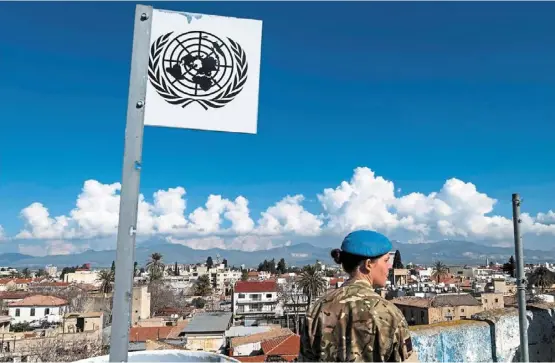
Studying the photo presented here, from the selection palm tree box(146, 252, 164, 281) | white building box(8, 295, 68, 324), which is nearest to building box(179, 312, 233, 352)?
white building box(8, 295, 68, 324)

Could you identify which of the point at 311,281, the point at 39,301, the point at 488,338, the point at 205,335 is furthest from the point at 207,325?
the point at 488,338

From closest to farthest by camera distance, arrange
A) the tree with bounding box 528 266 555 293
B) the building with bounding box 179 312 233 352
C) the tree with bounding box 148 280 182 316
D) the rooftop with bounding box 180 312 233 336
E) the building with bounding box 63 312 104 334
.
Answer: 1. the building with bounding box 179 312 233 352
2. the rooftop with bounding box 180 312 233 336
3. the building with bounding box 63 312 104 334
4. the tree with bounding box 148 280 182 316
5. the tree with bounding box 528 266 555 293

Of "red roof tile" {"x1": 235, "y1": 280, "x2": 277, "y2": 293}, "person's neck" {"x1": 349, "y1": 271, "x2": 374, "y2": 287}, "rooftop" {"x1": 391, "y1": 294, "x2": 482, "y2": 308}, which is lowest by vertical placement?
"red roof tile" {"x1": 235, "y1": 280, "x2": 277, "y2": 293}

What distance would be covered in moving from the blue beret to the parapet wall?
2.80m

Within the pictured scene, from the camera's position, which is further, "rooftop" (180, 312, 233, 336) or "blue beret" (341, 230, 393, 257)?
"rooftop" (180, 312, 233, 336)

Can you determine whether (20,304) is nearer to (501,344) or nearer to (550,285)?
(501,344)

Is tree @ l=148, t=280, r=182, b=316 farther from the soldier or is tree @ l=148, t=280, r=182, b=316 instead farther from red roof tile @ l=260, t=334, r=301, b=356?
the soldier

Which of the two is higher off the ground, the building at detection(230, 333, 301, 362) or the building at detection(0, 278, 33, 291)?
the building at detection(230, 333, 301, 362)

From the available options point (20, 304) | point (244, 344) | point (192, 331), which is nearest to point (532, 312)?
point (244, 344)


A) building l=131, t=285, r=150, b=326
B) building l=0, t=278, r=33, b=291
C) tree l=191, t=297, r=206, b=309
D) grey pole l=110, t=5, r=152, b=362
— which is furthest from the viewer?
building l=0, t=278, r=33, b=291

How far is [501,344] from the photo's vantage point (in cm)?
580

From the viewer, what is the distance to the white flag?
2574 mm

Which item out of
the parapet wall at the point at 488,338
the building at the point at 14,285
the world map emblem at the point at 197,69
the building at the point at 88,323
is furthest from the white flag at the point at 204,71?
the building at the point at 14,285

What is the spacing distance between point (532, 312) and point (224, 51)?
541 cm
